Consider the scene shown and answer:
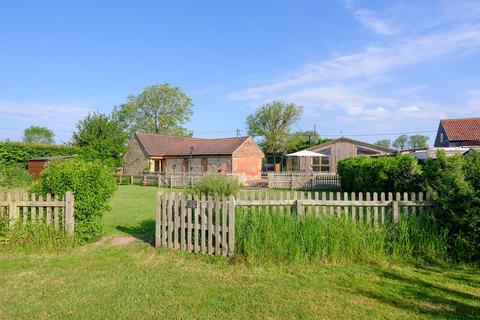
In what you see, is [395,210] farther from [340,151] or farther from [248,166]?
[340,151]

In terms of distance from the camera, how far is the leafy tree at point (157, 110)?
57688mm

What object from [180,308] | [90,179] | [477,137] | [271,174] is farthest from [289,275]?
[477,137]

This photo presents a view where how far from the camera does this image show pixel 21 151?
28.1 m

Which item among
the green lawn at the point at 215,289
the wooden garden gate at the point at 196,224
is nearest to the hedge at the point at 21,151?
the green lawn at the point at 215,289

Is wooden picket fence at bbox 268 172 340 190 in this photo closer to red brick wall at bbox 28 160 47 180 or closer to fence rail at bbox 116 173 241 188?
fence rail at bbox 116 173 241 188

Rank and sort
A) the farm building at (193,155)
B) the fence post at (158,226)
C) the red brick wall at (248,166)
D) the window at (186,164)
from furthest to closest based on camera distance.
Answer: the window at (186,164) < the farm building at (193,155) < the red brick wall at (248,166) < the fence post at (158,226)

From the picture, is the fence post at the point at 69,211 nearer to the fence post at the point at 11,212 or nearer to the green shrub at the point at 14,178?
the fence post at the point at 11,212

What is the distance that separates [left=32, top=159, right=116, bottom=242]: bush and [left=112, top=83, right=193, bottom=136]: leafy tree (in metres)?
51.5

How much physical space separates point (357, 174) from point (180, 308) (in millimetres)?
13990

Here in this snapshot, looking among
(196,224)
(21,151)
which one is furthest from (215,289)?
(21,151)

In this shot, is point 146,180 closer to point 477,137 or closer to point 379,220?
point 379,220

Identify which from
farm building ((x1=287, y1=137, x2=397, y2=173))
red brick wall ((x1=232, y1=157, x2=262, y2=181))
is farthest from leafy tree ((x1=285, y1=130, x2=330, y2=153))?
red brick wall ((x1=232, y1=157, x2=262, y2=181))

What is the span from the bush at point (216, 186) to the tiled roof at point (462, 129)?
40661 mm

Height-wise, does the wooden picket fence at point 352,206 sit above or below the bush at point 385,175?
below
